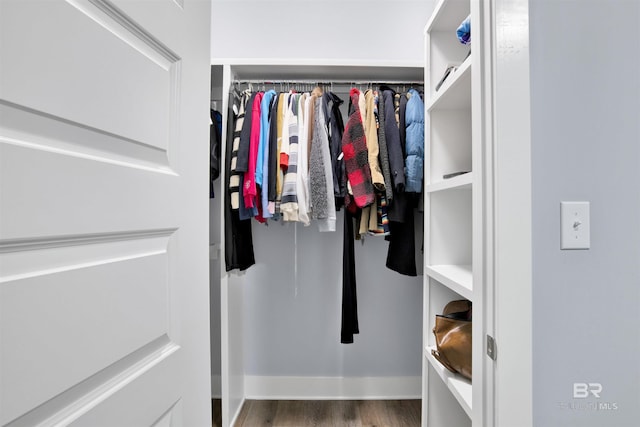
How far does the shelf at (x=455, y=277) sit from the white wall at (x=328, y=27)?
4.62 ft

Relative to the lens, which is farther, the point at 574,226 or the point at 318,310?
the point at 318,310

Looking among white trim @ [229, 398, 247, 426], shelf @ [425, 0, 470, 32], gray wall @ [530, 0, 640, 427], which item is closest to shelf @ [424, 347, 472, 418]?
gray wall @ [530, 0, 640, 427]

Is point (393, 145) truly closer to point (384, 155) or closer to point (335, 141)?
point (384, 155)

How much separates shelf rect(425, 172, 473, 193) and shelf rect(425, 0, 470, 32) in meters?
0.66

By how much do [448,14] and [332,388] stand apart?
6.76 feet

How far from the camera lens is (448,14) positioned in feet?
4.56

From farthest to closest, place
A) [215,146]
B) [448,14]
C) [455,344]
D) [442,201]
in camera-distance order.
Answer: [215,146] < [442,201] < [448,14] < [455,344]

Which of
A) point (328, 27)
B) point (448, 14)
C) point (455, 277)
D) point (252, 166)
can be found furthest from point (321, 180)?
point (328, 27)

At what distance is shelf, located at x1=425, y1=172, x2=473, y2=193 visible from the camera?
1.05 metres

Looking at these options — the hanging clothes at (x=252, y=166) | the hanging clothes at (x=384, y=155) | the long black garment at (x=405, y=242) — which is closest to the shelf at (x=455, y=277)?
the long black garment at (x=405, y=242)

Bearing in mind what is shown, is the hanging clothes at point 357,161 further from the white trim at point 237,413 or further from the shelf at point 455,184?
the white trim at point 237,413

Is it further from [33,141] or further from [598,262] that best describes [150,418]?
[598,262]

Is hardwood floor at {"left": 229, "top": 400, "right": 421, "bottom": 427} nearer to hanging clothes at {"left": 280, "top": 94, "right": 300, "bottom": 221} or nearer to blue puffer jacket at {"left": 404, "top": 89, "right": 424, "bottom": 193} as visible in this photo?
hanging clothes at {"left": 280, "top": 94, "right": 300, "bottom": 221}

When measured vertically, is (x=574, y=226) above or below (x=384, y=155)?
below
